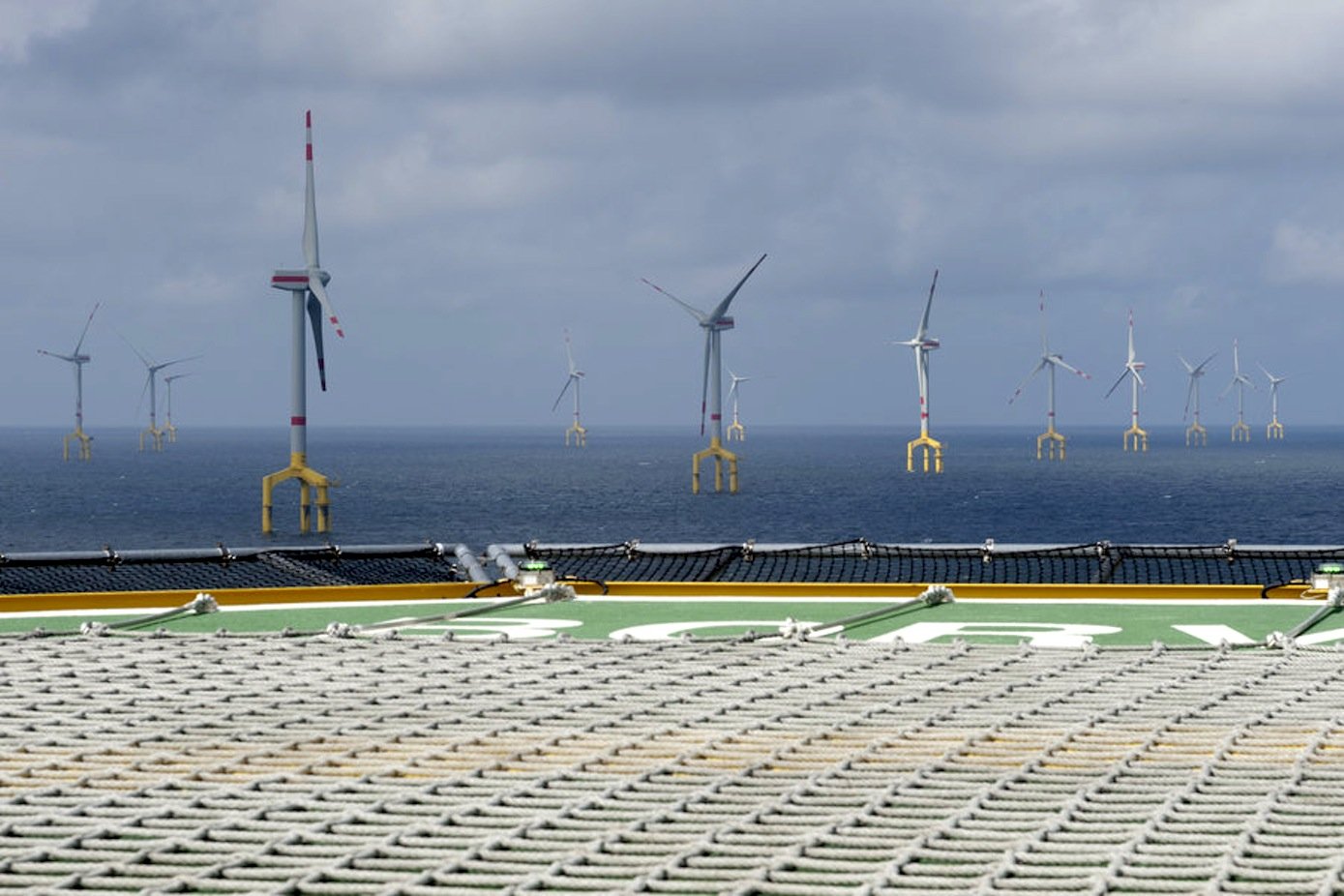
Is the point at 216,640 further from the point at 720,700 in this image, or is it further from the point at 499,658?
the point at 720,700

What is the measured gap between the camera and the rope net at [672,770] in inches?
216

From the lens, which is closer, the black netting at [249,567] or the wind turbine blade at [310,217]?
the black netting at [249,567]

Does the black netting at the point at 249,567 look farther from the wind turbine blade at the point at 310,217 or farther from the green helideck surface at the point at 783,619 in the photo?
the wind turbine blade at the point at 310,217

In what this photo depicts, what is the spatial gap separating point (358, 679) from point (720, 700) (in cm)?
200

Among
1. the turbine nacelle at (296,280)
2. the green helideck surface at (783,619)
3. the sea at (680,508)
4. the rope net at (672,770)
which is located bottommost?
the sea at (680,508)

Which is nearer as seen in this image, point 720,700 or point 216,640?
point 720,700

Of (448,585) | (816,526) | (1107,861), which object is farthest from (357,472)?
(1107,861)

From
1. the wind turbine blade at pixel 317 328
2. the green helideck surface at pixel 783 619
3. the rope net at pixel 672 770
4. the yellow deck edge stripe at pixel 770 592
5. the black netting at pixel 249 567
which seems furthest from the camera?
the wind turbine blade at pixel 317 328

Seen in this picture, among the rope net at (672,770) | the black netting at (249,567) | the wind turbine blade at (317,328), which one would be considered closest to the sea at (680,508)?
the wind turbine blade at (317,328)

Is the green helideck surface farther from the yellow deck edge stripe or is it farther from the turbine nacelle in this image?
the turbine nacelle

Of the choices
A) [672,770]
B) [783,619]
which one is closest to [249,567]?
[783,619]

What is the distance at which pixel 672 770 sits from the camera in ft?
23.1

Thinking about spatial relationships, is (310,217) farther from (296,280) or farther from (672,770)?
(672,770)

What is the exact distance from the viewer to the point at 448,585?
15.8 meters
